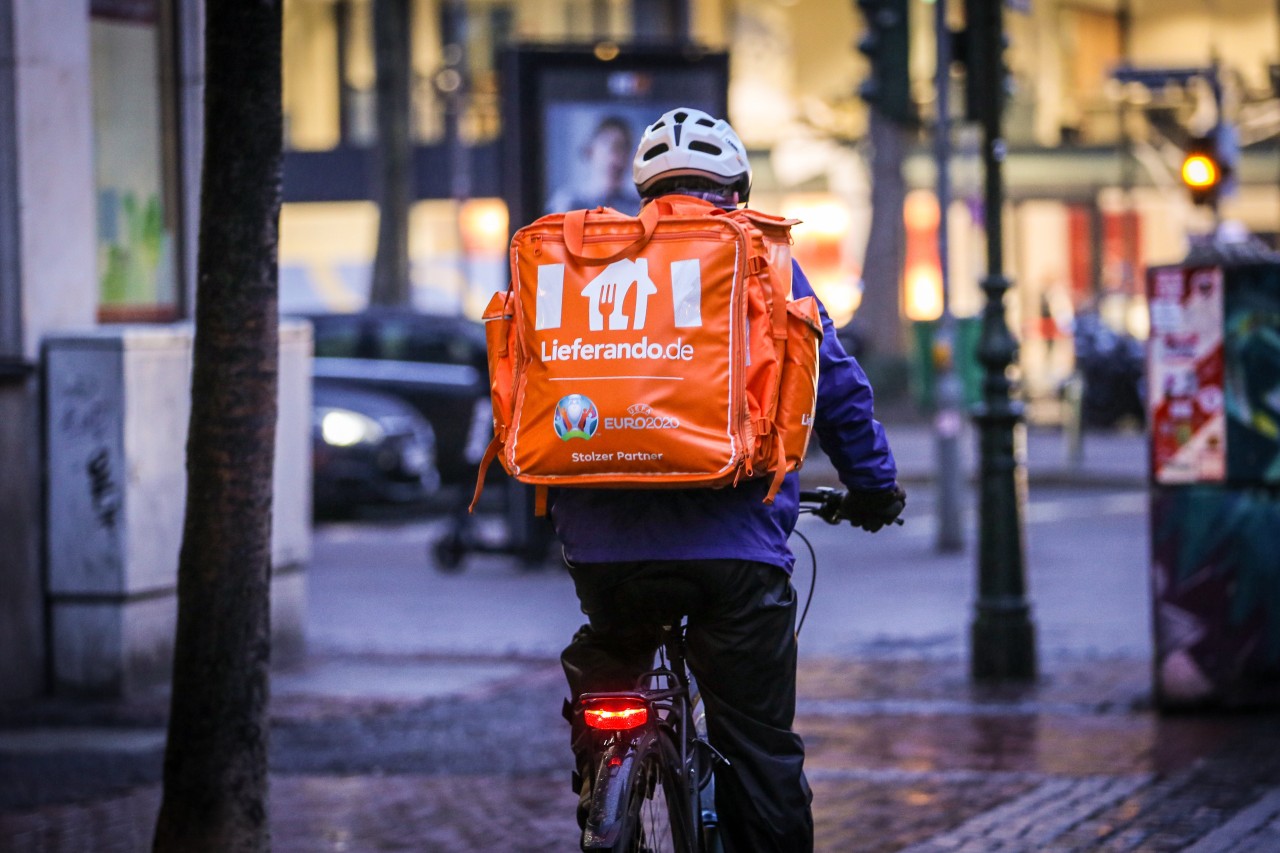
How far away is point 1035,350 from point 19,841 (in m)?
30.3

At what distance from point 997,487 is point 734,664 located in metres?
4.89

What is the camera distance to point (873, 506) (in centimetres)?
435

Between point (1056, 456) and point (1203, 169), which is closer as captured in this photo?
point (1203, 169)

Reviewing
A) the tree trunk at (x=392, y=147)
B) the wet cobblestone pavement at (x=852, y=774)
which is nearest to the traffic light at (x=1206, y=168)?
the wet cobblestone pavement at (x=852, y=774)

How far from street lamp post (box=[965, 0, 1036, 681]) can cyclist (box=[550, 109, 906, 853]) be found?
4586mm

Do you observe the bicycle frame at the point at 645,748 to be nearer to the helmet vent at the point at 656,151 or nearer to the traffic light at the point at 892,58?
the helmet vent at the point at 656,151

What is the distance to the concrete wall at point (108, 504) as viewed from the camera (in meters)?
8.73

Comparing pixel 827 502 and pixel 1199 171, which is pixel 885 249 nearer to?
pixel 1199 171

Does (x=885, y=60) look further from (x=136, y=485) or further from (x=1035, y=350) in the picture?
(x=1035, y=350)

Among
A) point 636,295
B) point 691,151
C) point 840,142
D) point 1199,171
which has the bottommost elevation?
point 636,295

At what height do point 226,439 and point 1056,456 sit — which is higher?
point 226,439

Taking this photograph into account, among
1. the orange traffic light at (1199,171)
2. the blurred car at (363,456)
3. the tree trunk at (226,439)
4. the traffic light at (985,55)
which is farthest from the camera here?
the blurred car at (363,456)

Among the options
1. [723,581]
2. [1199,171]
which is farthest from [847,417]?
[1199,171]

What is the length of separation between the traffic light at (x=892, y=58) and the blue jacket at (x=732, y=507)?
26.6ft
